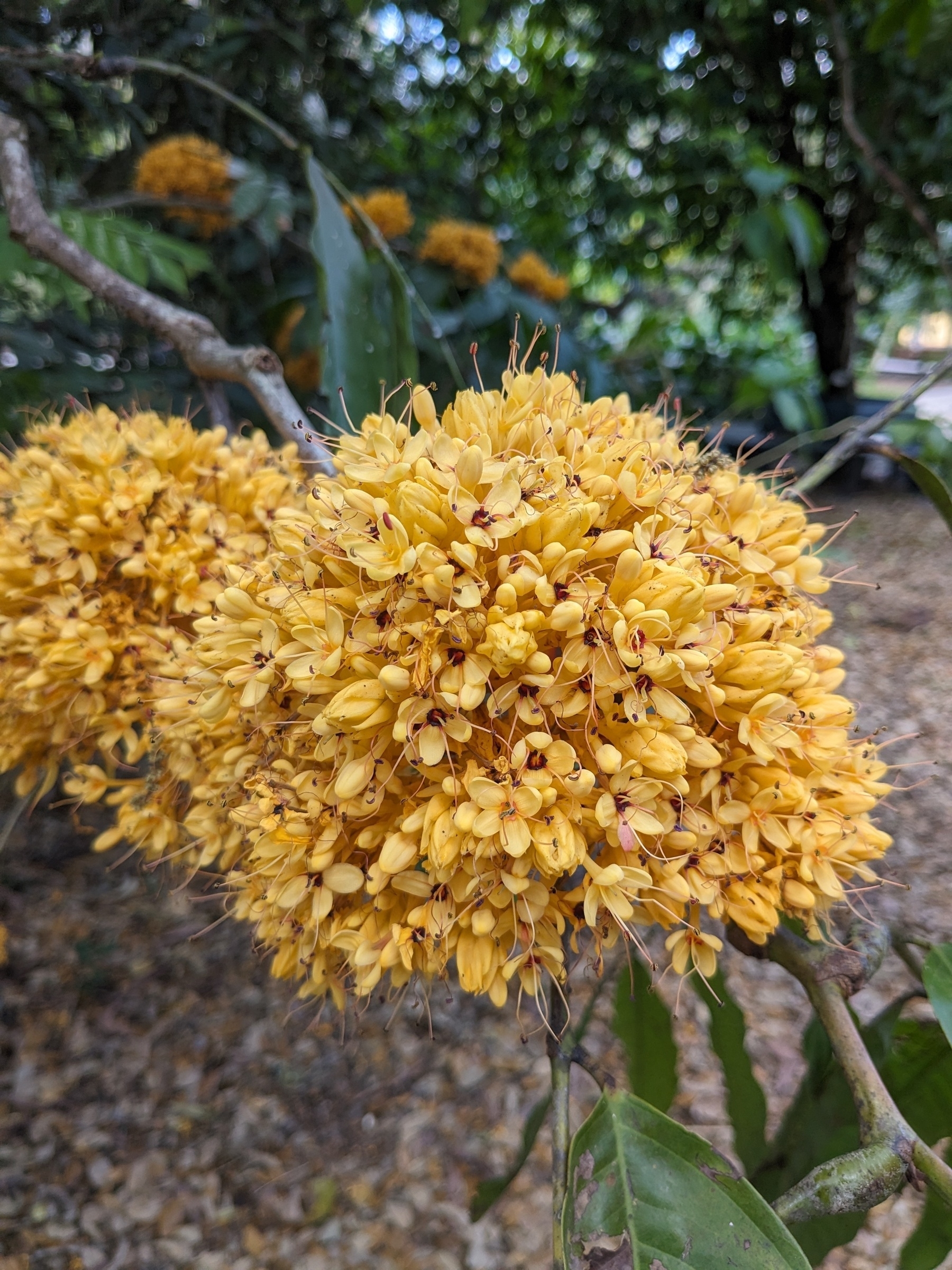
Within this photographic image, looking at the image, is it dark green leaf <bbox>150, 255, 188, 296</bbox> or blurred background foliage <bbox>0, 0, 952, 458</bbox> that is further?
blurred background foliage <bbox>0, 0, 952, 458</bbox>

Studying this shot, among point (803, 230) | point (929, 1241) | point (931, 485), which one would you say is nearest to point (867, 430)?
point (931, 485)

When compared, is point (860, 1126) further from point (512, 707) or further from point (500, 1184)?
point (500, 1184)

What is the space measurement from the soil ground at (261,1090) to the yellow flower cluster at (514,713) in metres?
0.53

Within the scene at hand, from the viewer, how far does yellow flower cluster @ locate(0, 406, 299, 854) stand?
2.05 ft

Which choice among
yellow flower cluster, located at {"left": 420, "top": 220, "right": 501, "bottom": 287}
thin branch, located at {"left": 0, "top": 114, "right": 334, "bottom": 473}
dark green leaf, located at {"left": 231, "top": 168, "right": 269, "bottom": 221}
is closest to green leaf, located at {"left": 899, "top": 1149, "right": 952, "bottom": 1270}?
thin branch, located at {"left": 0, "top": 114, "right": 334, "bottom": 473}

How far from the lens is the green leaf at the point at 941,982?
56 centimetres

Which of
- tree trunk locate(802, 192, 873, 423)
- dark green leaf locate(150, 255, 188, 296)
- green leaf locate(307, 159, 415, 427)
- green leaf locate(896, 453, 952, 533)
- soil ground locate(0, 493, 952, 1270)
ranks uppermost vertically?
tree trunk locate(802, 192, 873, 423)

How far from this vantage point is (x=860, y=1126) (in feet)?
1.64

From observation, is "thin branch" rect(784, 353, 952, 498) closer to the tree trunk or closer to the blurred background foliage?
the blurred background foliage

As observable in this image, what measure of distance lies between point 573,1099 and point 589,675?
1.19m

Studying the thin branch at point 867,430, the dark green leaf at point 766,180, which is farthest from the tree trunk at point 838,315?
the thin branch at point 867,430

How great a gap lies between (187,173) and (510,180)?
2191mm

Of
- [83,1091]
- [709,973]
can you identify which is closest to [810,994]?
[709,973]

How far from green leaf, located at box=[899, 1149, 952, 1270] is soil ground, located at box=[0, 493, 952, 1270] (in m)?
0.52
